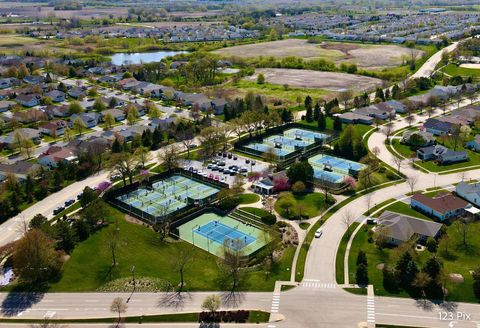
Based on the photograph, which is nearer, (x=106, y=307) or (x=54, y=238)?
(x=106, y=307)

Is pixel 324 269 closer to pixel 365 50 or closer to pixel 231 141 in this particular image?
pixel 231 141

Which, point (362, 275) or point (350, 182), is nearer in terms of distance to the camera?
point (362, 275)

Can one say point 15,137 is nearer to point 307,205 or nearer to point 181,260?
point 181,260

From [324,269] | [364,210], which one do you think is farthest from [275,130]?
[324,269]

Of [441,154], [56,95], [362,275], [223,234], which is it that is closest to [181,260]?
[223,234]

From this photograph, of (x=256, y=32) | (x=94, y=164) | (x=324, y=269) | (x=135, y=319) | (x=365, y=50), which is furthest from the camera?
(x=256, y=32)

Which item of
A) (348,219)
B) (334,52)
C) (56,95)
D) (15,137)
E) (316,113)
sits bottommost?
(56,95)

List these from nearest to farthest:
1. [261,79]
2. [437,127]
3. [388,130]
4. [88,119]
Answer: [437,127] → [388,130] → [88,119] → [261,79]

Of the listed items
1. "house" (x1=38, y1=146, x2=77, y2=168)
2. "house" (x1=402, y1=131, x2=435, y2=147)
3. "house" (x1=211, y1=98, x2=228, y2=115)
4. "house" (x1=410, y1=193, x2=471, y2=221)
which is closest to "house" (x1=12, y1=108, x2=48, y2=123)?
"house" (x1=38, y1=146, x2=77, y2=168)
